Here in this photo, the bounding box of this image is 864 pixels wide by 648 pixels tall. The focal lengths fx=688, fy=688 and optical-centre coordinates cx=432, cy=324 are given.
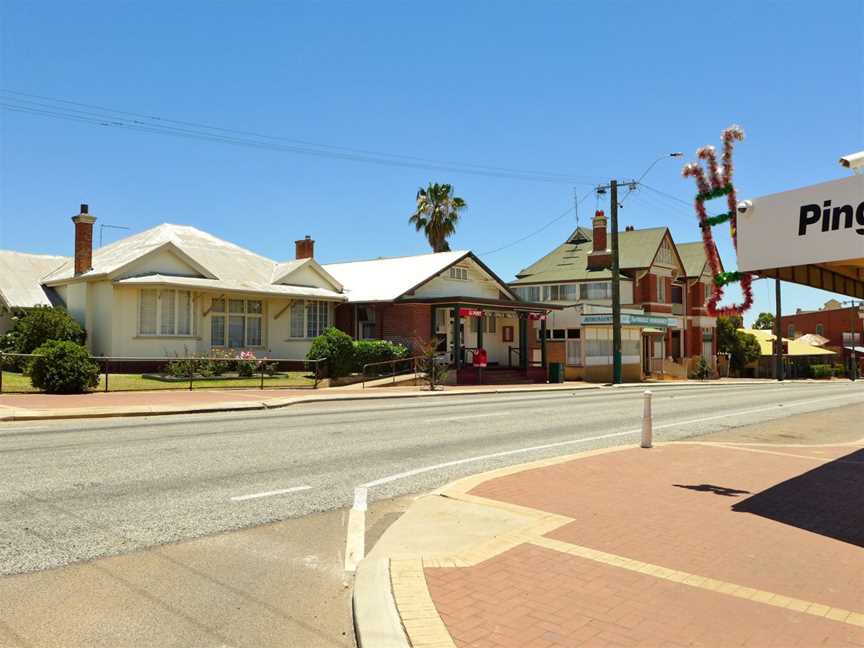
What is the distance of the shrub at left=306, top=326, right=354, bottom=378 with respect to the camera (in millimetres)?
27469

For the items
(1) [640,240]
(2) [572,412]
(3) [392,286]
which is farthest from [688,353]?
(2) [572,412]

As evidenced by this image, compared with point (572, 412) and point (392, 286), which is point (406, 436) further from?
point (392, 286)

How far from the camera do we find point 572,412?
19.1 metres

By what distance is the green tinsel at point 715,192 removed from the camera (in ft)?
30.1

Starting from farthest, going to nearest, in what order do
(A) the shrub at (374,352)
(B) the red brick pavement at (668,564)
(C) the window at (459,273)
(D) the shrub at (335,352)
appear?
(C) the window at (459,273), (A) the shrub at (374,352), (D) the shrub at (335,352), (B) the red brick pavement at (668,564)

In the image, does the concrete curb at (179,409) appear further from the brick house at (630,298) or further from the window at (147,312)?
the brick house at (630,298)

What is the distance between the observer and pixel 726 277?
8961mm

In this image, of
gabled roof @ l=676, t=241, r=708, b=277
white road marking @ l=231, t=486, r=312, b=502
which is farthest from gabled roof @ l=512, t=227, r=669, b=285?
white road marking @ l=231, t=486, r=312, b=502

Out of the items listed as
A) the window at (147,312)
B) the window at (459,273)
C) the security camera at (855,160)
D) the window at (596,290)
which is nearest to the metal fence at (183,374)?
the window at (147,312)

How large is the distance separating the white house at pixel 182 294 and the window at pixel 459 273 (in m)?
6.37

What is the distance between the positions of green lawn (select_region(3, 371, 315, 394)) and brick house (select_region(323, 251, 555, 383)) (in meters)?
6.56

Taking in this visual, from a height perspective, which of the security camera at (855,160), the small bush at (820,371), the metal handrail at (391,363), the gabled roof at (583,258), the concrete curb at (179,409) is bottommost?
the small bush at (820,371)

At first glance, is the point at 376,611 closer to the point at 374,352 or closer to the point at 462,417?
the point at 462,417

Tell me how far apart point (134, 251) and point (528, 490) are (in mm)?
25149
